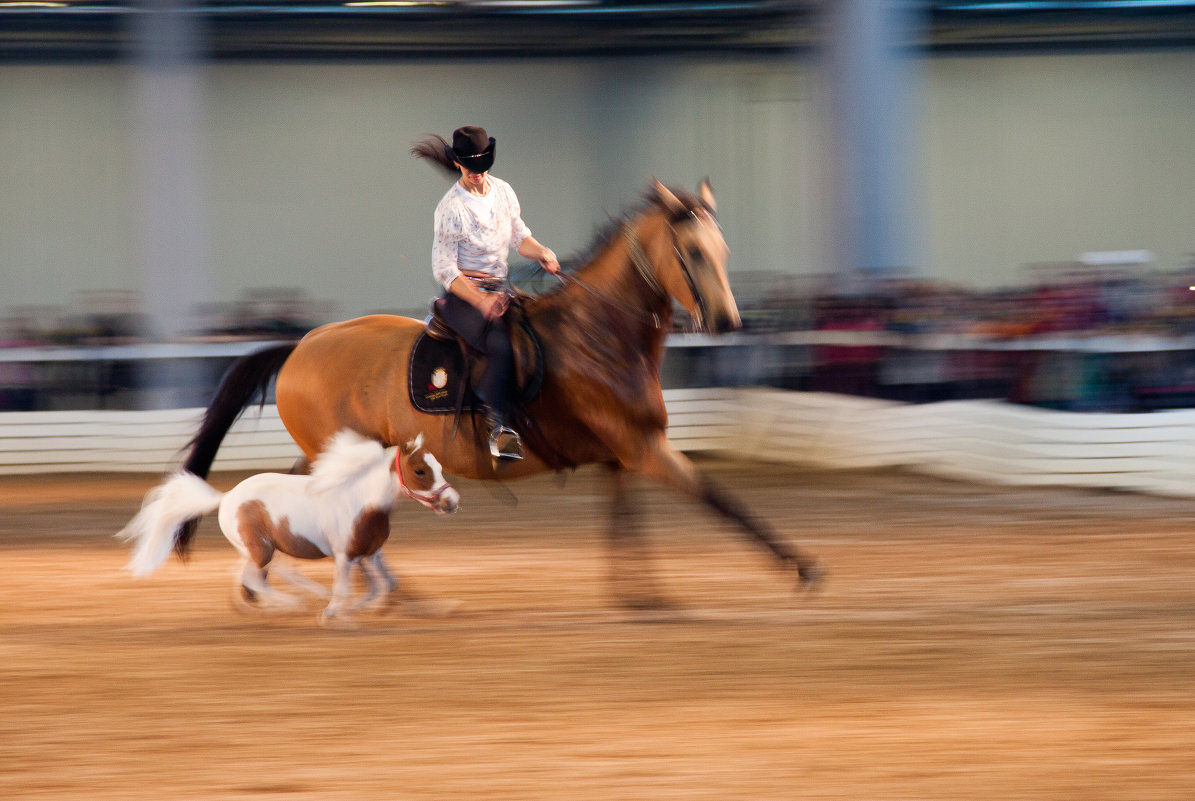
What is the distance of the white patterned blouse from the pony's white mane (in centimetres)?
78

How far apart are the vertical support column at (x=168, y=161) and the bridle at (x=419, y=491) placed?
28.4 ft

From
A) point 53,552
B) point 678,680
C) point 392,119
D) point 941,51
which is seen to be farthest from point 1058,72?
point 678,680

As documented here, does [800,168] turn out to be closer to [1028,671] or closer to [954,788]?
[1028,671]

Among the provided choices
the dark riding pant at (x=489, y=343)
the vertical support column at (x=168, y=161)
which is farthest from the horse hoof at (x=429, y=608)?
the vertical support column at (x=168, y=161)

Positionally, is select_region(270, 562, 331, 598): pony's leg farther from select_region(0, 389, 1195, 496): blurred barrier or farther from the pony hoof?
select_region(0, 389, 1195, 496): blurred barrier

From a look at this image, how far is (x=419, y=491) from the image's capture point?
6.01 meters

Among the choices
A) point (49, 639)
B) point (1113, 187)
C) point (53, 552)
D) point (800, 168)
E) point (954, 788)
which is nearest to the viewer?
point (954, 788)

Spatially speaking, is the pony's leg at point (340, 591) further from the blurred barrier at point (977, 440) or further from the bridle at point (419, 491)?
the blurred barrier at point (977, 440)

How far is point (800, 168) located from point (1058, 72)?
4.36 m

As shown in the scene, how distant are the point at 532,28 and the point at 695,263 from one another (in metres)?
15.5

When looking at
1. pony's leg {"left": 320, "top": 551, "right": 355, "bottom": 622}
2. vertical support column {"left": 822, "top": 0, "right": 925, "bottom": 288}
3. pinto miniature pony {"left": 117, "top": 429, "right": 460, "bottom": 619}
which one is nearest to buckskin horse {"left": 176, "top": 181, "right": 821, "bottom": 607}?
pinto miniature pony {"left": 117, "top": 429, "right": 460, "bottom": 619}

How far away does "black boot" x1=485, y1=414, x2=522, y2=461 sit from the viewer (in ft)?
20.7

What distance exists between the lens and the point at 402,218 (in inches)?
858

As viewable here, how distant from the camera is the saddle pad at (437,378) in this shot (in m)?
6.45
